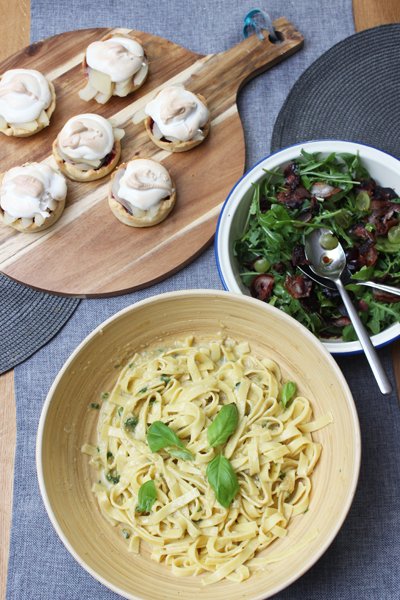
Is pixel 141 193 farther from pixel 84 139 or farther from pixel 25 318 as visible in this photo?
pixel 25 318

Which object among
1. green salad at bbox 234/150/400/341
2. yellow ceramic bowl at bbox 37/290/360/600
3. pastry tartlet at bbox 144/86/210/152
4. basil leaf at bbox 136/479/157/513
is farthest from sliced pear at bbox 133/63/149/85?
basil leaf at bbox 136/479/157/513

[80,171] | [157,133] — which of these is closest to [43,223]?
[80,171]

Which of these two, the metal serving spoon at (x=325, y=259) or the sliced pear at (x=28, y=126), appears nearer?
the metal serving spoon at (x=325, y=259)

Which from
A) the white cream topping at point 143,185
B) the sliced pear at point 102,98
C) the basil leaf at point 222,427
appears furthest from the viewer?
the sliced pear at point 102,98

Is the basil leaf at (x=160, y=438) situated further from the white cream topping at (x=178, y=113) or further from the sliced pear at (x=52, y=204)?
the white cream topping at (x=178, y=113)

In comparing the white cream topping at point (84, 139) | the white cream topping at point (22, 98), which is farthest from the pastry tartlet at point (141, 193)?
the white cream topping at point (22, 98)
